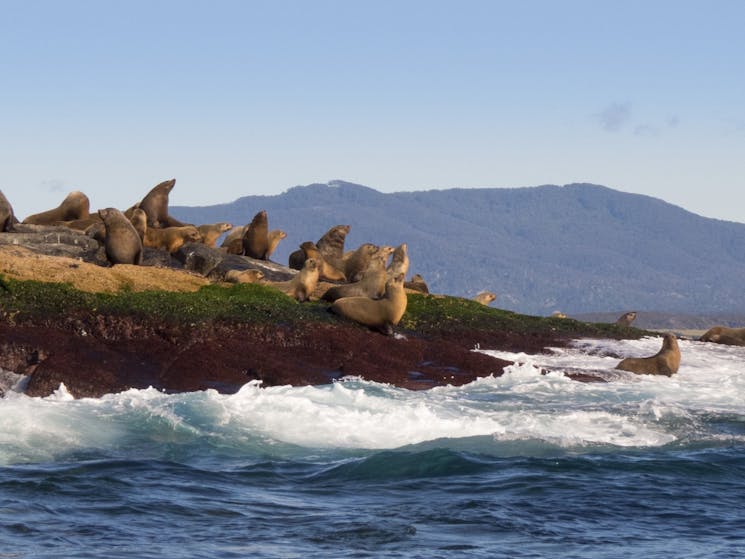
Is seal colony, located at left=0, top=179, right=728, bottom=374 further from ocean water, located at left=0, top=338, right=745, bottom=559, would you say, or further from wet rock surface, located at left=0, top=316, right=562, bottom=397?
ocean water, located at left=0, top=338, right=745, bottom=559

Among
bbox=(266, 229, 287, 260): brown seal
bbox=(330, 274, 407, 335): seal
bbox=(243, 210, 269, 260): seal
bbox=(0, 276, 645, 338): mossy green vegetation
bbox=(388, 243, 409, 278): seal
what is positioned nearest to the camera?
bbox=(0, 276, 645, 338): mossy green vegetation

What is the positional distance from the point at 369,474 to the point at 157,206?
26659mm

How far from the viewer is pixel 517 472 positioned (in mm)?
15094

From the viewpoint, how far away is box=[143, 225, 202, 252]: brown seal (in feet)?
121

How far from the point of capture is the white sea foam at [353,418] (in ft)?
54.5

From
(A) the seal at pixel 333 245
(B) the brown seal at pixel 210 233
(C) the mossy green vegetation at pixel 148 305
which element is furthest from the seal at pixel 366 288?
(B) the brown seal at pixel 210 233

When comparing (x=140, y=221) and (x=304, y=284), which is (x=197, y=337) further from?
(x=140, y=221)

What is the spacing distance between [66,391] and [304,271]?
38.3ft

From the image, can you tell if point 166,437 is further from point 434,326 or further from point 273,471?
point 434,326

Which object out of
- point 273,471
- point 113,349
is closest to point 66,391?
point 113,349

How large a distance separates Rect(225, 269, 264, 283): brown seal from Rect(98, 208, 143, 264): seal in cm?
243

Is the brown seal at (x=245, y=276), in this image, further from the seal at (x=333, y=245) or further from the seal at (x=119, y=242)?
the seal at (x=333, y=245)

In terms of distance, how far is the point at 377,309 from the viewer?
87.7 ft

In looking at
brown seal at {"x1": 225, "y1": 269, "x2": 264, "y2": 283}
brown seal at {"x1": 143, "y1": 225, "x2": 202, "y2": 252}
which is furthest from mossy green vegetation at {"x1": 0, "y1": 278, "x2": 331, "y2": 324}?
brown seal at {"x1": 143, "y1": 225, "x2": 202, "y2": 252}
